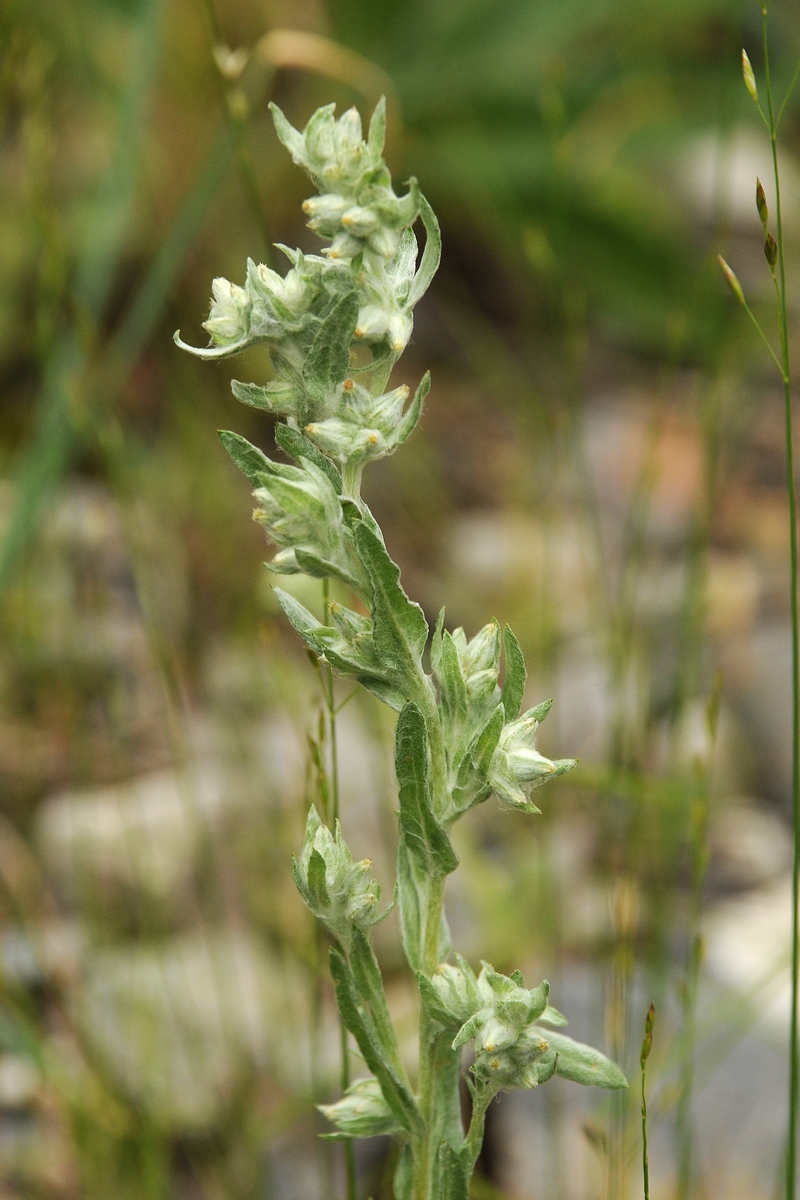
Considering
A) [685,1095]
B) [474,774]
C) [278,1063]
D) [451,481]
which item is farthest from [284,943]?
[451,481]

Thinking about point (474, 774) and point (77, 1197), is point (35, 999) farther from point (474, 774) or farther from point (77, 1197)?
point (474, 774)

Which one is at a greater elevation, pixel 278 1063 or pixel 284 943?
pixel 284 943

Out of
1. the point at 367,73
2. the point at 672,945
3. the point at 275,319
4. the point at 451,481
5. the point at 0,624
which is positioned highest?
the point at 367,73

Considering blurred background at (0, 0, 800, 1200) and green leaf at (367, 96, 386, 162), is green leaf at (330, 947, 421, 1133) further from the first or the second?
green leaf at (367, 96, 386, 162)

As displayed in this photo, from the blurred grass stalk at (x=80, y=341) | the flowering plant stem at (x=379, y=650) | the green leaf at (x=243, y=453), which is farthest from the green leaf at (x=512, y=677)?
the blurred grass stalk at (x=80, y=341)

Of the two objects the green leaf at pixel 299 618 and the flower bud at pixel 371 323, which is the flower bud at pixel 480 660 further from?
the flower bud at pixel 371 323

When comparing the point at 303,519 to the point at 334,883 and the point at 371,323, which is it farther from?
the point at 334,883

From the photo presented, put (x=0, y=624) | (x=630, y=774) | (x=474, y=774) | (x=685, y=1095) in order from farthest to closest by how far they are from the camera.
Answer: (x=0, y=624) → (x=630, y=774) → (x=685, y=1095) → (x=474, y=774)

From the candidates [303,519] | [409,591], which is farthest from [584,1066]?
[409,591]
